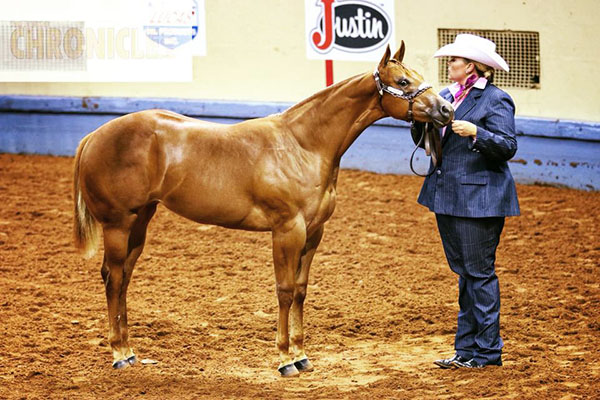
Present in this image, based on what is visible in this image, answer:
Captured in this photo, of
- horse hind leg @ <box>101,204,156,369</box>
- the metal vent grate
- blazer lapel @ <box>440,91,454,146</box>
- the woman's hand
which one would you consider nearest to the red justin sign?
the metal vent grate

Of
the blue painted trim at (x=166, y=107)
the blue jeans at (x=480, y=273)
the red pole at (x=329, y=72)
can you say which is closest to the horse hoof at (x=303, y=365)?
the blue jeans at (x=480, y=273)

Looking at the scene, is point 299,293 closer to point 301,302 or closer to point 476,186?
point 301,302

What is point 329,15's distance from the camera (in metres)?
9.78

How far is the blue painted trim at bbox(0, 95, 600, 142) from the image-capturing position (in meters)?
9.89

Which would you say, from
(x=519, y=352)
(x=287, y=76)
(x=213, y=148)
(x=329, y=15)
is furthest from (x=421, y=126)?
(x=287, y=76)

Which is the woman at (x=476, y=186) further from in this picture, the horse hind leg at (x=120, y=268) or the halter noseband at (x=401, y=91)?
the horse hind leg at (x=120, y=268)

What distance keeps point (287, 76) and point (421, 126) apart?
543cm

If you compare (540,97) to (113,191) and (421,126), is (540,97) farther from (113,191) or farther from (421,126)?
(113,191)

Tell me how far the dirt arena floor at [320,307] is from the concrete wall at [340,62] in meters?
1.29

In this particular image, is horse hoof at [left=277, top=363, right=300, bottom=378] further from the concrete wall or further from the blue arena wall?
the concrete wall

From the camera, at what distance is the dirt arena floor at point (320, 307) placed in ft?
17.2

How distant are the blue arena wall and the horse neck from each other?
4.87 meters

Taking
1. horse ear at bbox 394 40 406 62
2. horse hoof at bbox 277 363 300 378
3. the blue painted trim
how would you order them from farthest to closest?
the blue painted trim → horse hoof at bbox 277 363 300 378 → horse ear at bbox 394 40 406 62

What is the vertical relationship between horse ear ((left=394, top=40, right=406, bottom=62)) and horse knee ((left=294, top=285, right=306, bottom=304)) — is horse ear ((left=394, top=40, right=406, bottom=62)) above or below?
above
